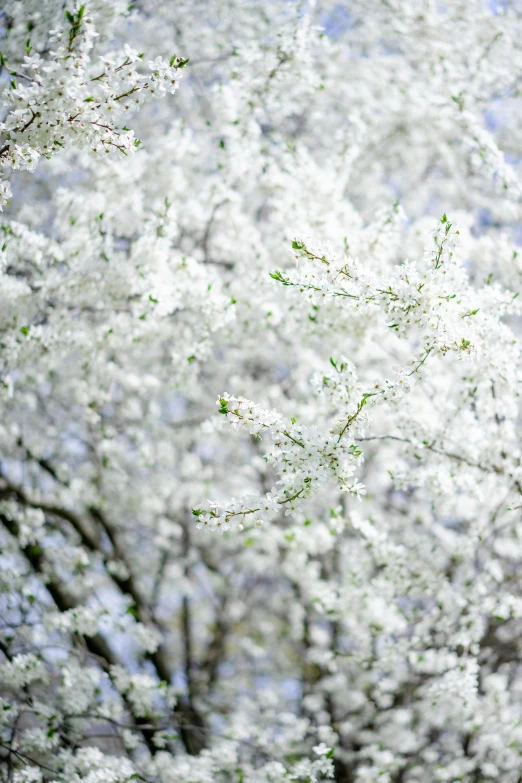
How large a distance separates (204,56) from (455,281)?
151 inches

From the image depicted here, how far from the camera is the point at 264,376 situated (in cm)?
665

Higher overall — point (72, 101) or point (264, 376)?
point (264, 376)

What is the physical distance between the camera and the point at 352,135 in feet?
16.8

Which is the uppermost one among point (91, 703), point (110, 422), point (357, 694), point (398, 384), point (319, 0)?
point (319, 0)

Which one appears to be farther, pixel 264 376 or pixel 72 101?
pixel 264 376

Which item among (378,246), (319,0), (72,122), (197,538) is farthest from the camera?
(197,538)

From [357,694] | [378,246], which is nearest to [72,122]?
[378,246]

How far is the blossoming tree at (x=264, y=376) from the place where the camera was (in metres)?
2.96

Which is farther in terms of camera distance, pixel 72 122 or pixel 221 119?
pixel 221 119

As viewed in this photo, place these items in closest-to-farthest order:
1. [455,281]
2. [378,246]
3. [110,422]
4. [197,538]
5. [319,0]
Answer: [455,281] → [378,246] → [110,422] → [319,0] → [197,538]

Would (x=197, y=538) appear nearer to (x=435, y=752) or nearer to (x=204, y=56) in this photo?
(x=435, y=752)

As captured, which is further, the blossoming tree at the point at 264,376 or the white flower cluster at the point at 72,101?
the blossoming tree at the point at 264,376

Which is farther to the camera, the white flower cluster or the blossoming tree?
the blossoming tree

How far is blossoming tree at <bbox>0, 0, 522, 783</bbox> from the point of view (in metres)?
2.96
